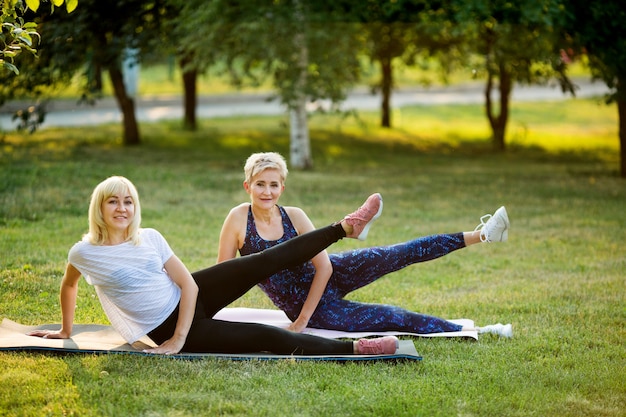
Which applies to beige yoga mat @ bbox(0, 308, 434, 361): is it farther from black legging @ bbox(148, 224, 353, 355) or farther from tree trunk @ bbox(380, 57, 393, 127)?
tree trunk @ bbox(380, 57, 393, 127)

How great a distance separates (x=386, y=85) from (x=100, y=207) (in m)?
16.4

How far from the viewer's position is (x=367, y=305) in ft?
19.6

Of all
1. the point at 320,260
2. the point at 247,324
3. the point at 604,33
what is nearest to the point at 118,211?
the point at 247,324

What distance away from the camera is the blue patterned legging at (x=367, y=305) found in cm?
577

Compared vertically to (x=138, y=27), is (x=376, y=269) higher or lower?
lower

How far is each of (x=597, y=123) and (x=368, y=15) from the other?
Answer: 552 inches

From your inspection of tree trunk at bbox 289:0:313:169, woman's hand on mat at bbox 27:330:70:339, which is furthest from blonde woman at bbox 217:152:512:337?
tree trunk at bbox 289:0:313:169

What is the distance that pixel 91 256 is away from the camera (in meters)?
5.02

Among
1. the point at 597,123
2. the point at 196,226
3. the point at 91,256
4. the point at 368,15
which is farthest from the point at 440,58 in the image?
the point at 91,256

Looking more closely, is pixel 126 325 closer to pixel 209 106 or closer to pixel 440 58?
pixel 440 58

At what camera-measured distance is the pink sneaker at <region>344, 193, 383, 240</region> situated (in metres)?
5.36

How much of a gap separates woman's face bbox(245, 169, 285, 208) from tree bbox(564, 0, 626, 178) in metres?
7.64

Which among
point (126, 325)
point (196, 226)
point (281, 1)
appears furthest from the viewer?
point (281, 1)

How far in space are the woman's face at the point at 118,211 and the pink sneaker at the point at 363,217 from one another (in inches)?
49.3
